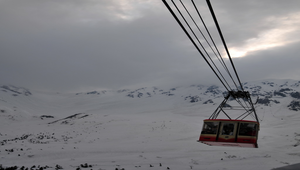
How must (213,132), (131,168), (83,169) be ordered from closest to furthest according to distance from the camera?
(83,169)
(131,168)
(213,132)

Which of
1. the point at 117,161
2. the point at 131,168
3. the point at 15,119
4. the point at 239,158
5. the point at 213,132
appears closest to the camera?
the point at 131,168

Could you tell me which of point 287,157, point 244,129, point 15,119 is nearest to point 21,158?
point 244,129

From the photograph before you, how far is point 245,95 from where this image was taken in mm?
19156

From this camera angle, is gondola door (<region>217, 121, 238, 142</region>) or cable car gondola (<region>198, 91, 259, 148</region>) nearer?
cable car gondola (<region>198, 91, 259, 148</region>)

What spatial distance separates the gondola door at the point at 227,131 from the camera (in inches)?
664

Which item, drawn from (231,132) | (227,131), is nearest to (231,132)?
(231,132)

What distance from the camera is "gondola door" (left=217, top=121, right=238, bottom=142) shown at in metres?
16.9

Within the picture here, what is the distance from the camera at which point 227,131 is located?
1705 centimetres

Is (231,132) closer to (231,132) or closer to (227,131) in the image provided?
(231,132)

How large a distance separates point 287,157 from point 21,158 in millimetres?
24237

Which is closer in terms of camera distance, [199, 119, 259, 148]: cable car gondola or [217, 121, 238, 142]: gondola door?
[199, 119, 259, 148]: cable car gondola

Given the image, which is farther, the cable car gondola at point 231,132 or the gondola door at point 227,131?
the gondola door at point 227,131

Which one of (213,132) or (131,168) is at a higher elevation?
(213,132)

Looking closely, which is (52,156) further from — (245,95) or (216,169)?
(245,95)
